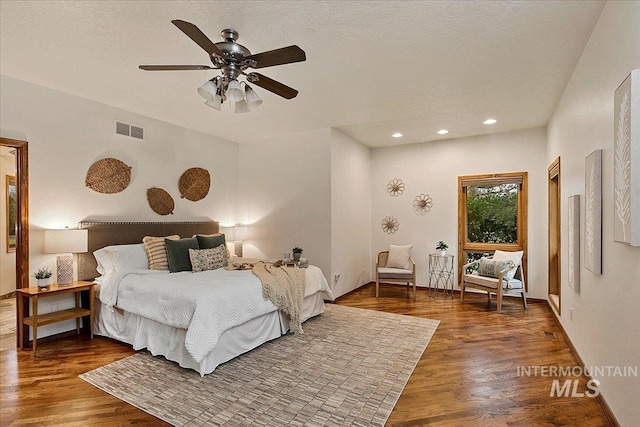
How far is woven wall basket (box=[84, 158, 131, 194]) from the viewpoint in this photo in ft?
13.4

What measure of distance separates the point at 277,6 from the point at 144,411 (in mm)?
2917

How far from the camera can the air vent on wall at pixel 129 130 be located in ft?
14.4

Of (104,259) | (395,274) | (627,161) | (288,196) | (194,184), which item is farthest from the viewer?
→ (288,196)

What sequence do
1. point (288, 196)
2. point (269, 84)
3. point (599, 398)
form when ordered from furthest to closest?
point (288, 196)
point (269, 84)
point (599, 398)

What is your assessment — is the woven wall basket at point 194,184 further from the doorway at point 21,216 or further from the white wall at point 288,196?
the doorway at point 21,216

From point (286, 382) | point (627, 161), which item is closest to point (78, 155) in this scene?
point (286, 382)

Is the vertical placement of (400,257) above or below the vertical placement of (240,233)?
below

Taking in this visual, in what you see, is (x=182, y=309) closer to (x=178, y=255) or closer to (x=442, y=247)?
(x=178, y=255)

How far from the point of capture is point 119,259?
3805 millimetres

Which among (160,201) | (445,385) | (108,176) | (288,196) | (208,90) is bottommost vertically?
(445,385)

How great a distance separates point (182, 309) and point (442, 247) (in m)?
4.45

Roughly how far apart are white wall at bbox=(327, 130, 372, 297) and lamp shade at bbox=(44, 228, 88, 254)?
10.6 feet

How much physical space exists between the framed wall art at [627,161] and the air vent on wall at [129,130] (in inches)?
197

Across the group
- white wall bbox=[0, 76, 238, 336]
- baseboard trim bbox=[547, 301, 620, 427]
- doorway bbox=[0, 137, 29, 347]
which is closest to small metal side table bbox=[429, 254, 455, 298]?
baseboard trim bbox=[547, 301, 620, 427]
